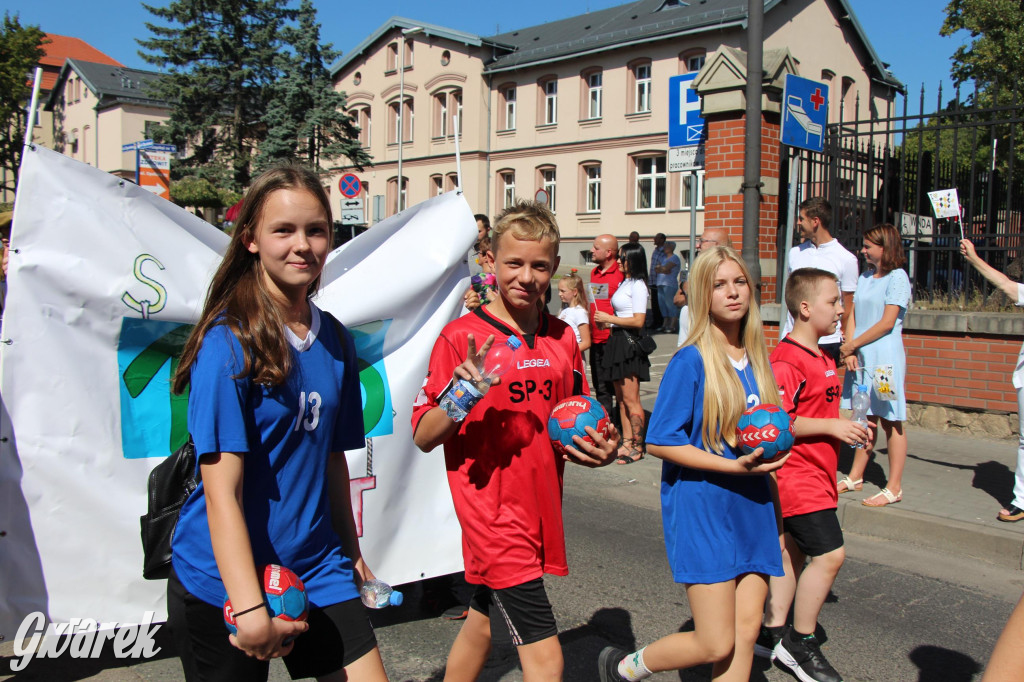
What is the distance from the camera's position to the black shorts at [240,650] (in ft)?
6.75

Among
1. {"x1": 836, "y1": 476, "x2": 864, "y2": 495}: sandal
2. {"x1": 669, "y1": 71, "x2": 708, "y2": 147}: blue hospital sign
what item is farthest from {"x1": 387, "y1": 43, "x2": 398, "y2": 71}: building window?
{"x1": 836, "y1": 476, "x2": 864, "y2": 495}: sandal

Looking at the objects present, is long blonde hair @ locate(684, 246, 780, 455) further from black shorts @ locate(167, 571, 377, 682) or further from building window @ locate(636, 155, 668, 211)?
building window @ locate(636, 155, 668, 211)

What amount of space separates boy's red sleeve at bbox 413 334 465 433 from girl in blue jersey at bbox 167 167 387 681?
0.51 m

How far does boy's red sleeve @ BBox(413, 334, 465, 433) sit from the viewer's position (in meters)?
2.76

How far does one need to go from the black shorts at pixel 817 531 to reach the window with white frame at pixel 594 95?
33.4m

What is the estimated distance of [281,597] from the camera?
1.92 metres

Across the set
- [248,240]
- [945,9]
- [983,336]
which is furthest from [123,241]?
[945,9]

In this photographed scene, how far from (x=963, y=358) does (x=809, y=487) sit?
557cm

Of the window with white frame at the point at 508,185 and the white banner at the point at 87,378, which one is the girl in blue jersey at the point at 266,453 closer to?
the white banner at the point at 87,378

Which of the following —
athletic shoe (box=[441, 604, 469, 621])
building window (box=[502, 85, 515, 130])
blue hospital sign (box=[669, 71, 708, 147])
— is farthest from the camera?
building window (box=[502, 85, 515, 130])

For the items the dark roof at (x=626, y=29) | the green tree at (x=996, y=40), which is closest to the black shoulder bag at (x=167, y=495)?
the green tree at (x=996, y=40)

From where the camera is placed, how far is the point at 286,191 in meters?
2.16

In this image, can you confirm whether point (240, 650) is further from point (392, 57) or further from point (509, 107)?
point (392, 57)

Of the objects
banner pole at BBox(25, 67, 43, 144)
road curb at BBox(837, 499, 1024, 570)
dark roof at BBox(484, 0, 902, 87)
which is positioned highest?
dark roof at BBox(484, 0, 902, 87)
